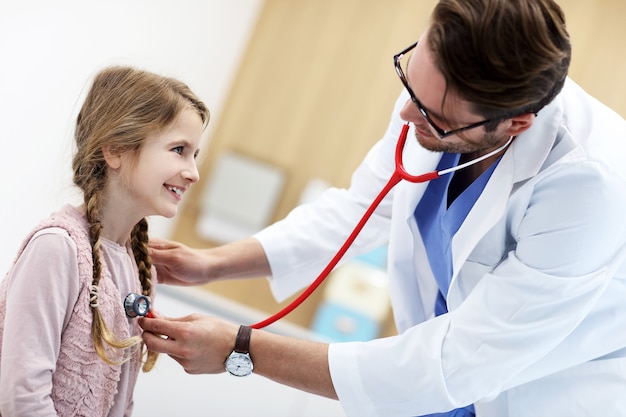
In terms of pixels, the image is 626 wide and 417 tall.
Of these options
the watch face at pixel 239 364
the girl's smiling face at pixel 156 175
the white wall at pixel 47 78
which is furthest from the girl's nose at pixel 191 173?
the watch face at pixel 239 364

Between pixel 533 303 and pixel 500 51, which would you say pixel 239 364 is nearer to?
pixel 533 303

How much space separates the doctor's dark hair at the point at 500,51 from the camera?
1265 millimetres

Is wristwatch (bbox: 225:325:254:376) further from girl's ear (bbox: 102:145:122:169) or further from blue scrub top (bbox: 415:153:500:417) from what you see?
blue scrub top (bbox: 415:153:500:417)

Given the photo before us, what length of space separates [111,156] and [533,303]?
0.81 meters

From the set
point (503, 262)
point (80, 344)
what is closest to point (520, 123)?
point (503, 262)

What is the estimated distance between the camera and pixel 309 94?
12.6 ft

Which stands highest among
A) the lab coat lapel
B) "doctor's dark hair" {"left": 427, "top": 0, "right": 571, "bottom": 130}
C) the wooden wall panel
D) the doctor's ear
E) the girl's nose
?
"doctor's dark hair" {"left": 427, "top": 0, "right": 571, "bottom": 130}

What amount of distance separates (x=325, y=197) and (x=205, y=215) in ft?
6.13

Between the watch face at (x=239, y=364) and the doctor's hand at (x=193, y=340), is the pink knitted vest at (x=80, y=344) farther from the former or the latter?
the watch face at (x=239, y=364)

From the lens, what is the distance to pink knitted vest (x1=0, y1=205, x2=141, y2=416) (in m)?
1.30

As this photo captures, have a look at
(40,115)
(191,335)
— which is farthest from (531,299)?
(40,115)

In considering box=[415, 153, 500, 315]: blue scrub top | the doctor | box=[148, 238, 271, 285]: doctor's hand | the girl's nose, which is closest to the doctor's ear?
the doctor

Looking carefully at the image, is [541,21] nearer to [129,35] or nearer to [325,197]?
[325,197]

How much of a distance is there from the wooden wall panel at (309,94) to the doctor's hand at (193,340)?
7.53 feet
